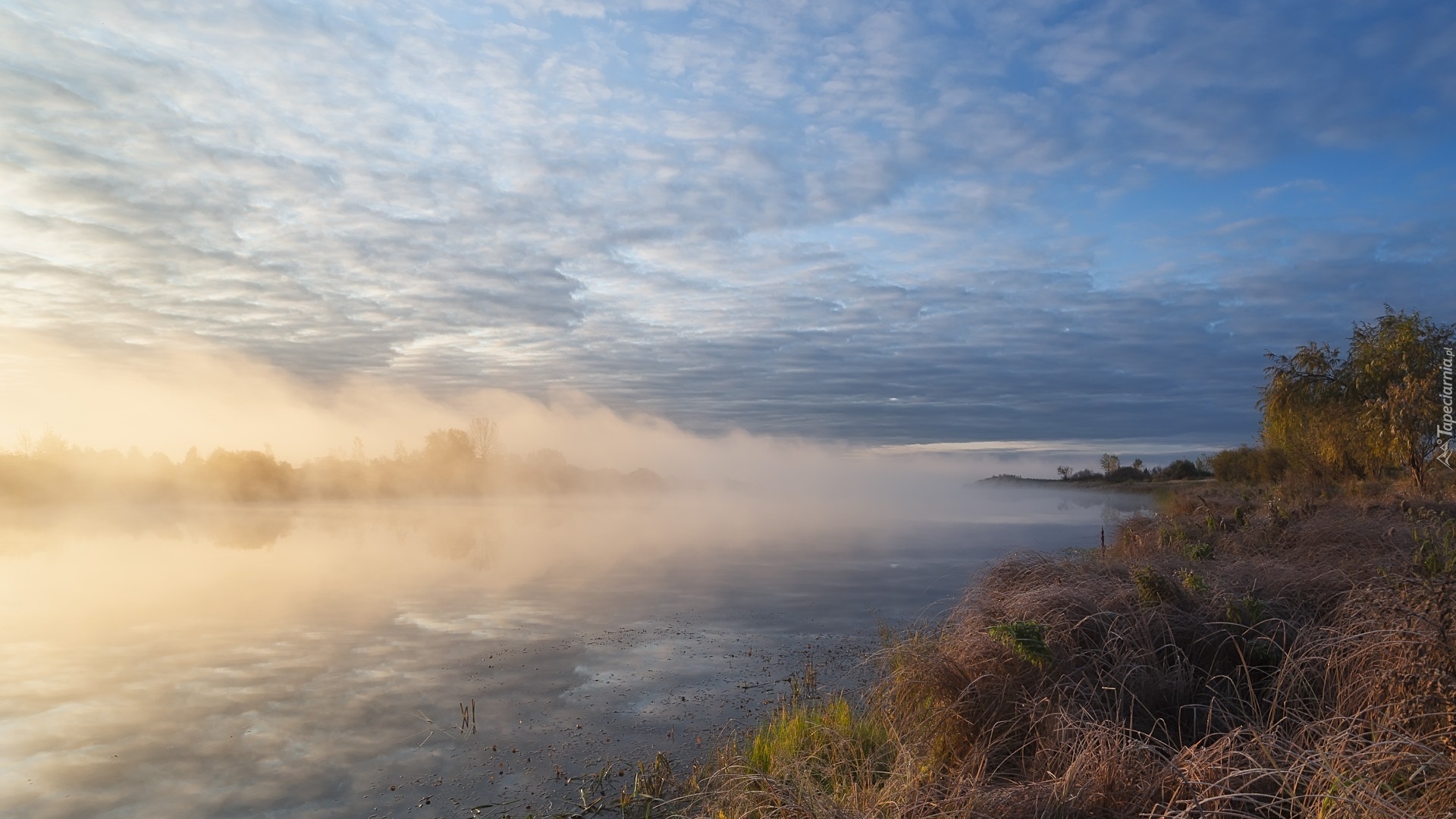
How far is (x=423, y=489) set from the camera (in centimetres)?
10950

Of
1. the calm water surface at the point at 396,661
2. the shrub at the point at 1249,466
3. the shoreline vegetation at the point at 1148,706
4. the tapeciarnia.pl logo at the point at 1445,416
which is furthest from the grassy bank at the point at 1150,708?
the shrub at the point at 1249,466

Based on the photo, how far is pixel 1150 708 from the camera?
8250 millimetres

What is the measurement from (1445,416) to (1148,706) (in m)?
30.7

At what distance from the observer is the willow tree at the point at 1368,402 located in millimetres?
31016

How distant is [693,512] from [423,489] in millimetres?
51379

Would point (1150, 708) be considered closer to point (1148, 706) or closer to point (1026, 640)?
point (1148, 706)

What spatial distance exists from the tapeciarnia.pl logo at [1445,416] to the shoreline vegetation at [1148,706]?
20.4m

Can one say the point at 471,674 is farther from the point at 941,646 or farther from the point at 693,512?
the point at 693,512

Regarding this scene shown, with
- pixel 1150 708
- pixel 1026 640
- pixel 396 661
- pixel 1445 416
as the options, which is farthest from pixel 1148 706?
pixel 1445 416

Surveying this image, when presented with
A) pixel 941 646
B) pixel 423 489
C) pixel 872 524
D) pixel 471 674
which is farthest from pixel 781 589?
pixel 423 489

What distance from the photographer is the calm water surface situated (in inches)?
379

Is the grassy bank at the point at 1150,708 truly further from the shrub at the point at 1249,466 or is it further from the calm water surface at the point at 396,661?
the shrub at the point at 1249,466

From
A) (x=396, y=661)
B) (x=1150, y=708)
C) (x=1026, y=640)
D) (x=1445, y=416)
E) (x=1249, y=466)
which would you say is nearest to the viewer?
(x=1150, y=708)

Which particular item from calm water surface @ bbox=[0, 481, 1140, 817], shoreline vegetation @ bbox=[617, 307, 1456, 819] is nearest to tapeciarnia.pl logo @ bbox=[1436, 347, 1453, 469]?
calm water surface @ bbox=[0, 481, 1140, 817]
